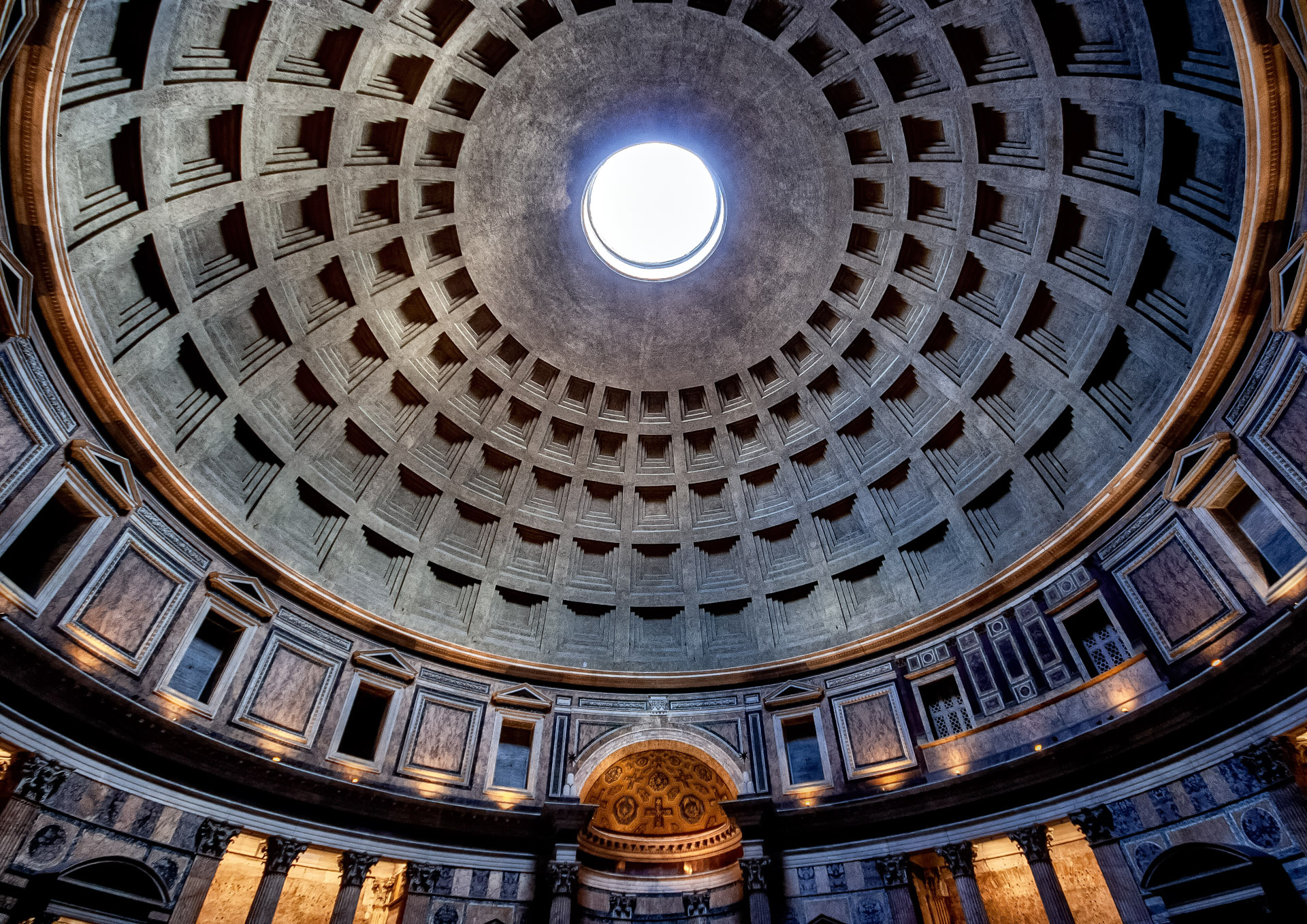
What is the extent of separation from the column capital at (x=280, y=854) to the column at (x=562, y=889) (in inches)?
247

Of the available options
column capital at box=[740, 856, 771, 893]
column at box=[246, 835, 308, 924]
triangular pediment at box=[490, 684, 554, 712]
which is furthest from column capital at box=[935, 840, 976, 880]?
column at box=[246, 835, 308, 924]

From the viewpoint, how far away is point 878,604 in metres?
22.4

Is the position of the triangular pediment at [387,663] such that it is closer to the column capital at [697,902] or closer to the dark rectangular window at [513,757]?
the dark rectangular window at [513,757]

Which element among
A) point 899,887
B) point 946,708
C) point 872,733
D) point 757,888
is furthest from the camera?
point 872,733

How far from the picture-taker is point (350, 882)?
16.3 metres

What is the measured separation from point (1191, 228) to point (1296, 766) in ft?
36.3

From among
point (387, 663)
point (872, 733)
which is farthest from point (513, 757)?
point (872, 733)

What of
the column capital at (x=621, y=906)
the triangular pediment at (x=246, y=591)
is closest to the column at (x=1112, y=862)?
the column capital at (x=621, y=906)

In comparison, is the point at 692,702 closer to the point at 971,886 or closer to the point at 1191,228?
the point at 971,886

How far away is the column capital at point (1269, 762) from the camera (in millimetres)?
12148

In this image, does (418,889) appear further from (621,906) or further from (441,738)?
(621,906)

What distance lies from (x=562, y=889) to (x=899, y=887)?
8.55 meters

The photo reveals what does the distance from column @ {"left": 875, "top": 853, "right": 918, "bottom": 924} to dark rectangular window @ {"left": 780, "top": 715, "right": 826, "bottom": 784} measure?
2967 millimetres

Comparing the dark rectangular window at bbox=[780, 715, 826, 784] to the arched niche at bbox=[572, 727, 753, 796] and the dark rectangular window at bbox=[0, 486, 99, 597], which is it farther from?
the dark rectangular window at bbox=[0, 486, 99, 597]
